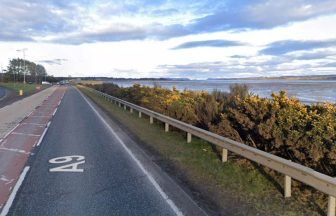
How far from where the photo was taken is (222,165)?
34.6 ft

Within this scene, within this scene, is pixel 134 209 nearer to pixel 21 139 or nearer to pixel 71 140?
pixel 71 140

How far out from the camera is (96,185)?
8484 mm

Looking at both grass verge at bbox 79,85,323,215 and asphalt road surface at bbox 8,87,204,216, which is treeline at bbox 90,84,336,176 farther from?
asphalt road surface at bbox 8,87,204,216

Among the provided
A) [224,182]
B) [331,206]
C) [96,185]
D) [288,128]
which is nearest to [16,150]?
[96,185]

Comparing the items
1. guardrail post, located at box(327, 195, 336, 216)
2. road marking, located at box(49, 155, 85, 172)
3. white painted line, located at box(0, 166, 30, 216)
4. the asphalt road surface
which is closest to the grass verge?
the asphalt road surface

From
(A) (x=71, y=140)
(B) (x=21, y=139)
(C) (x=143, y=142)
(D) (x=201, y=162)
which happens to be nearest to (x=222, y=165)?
(D) (x=201, y=162)

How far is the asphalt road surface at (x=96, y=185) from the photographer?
6922 mm

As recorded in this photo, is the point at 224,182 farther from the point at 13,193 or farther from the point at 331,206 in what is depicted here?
the point at 13,193

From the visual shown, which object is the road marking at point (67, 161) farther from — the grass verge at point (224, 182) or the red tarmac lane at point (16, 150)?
the grass verge at point (224, 182)

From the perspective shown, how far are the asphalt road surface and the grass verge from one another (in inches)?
17.5

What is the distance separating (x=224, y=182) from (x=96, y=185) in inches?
98.1

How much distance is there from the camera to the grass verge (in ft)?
23.3

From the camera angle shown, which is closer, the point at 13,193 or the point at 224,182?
the point at 13,193

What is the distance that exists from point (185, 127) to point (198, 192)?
20.7 ft
